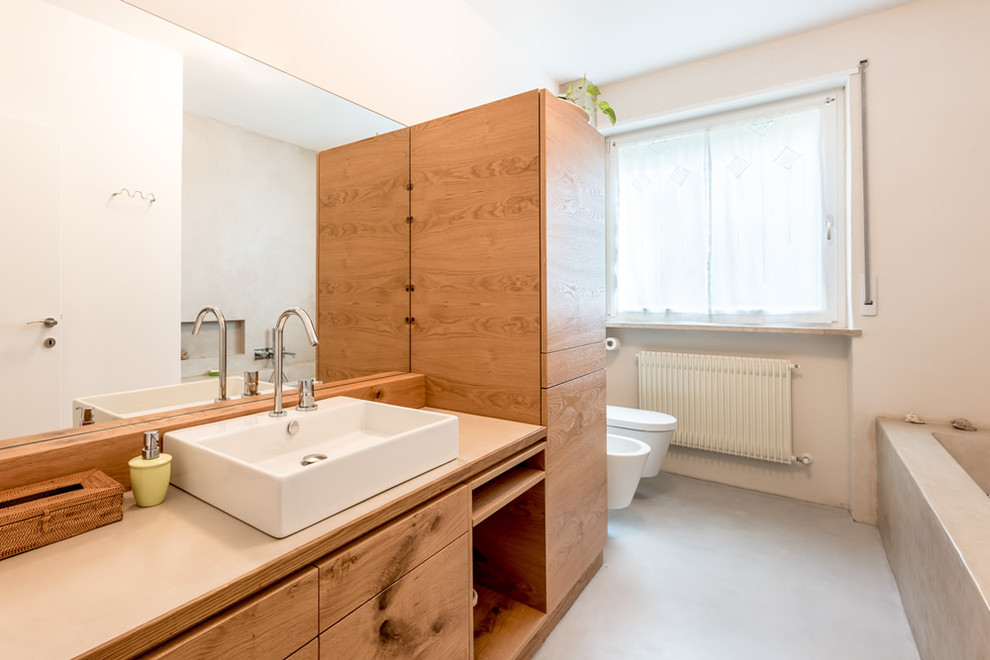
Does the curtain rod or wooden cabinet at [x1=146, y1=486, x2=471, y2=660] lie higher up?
the curtain rod

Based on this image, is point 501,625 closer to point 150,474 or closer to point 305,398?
point 305,398

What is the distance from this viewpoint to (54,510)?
29.3 inches

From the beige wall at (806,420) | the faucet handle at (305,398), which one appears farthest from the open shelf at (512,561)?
the beige wall at (806,420)

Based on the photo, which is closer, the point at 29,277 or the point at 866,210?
the point at 29,277

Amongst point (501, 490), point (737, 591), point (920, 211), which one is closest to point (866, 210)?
point (920, 211)

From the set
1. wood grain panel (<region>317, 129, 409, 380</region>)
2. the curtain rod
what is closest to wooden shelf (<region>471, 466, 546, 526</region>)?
wood grain panel (<region>317, 129, 409, 380</region>)

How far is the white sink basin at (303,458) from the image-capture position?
0.77 metres

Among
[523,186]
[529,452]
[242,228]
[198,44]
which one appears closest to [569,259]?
[523,186]

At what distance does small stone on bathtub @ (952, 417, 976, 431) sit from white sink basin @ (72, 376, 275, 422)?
2.92 metres

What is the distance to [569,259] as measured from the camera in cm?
161

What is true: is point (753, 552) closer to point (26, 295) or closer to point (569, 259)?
point (569, 259)

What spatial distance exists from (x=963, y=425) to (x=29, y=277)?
3274mm

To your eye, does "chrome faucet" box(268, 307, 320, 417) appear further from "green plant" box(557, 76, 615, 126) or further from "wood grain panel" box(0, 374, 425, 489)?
"green plant" box(557, 76, 615, 126)

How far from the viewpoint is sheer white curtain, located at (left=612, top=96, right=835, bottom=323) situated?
2492mm
